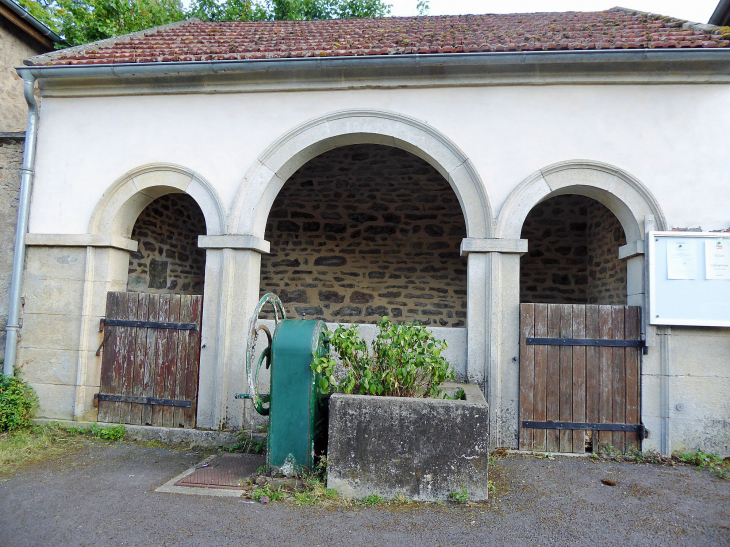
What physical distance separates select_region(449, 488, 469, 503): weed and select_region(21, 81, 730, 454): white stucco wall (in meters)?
1.16

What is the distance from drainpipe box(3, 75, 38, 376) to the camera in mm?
4785

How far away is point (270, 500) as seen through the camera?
3146 millimetres

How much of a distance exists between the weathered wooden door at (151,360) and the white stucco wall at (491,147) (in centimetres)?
20

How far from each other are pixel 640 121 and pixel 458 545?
3923mm

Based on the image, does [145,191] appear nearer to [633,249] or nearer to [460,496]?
[460,496]

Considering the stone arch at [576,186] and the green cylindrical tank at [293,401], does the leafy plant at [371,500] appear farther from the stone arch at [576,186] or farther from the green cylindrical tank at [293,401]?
the stone arch at [576,186]

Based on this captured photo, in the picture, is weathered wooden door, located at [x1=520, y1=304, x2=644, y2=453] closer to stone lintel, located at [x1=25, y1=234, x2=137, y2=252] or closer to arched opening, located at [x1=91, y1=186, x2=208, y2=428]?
arched opening, located at [x1=91, y1=186, x2=208, y2=428]

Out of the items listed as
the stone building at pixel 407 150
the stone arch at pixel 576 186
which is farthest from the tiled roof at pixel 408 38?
the stone arch at pixel 576 186

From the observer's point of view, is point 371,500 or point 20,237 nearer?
point 371,500

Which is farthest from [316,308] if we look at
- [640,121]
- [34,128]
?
[640,121]

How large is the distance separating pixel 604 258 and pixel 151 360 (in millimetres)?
5604

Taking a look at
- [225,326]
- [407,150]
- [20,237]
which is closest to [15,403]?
[20,237]

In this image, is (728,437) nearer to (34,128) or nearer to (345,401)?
(345,401)

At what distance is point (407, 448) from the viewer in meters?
3.15
